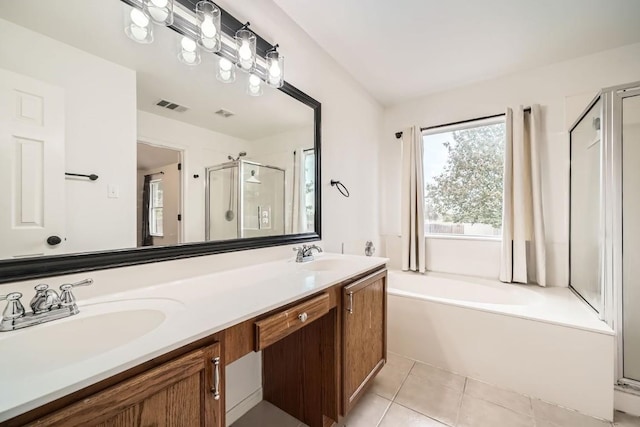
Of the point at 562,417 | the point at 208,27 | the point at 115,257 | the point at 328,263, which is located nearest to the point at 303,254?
the point at 328,263

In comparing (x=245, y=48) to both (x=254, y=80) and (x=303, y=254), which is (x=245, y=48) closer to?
(x=254, y=80)

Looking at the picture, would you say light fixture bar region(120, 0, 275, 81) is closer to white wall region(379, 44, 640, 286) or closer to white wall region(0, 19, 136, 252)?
white wall region(0, 19, 136, 252)

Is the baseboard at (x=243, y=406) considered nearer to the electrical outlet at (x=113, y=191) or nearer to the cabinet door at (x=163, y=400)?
the cabinet door at (x=163, y=400)

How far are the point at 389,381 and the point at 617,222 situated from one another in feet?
5.51

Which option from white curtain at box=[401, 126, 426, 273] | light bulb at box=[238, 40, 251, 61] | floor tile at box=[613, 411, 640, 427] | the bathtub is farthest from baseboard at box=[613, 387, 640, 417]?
light bulb at box=[238, 40, 251, 61]

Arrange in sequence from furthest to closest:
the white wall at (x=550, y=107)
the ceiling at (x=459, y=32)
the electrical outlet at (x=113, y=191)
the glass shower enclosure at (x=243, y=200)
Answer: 1. the white wall at (x=550, y=107)
2. the ceiling at (x=459, y=32)
3. the glass shower enclosure at (x=243, y=200)
4. the electrical outlet at (x=113, y=191)

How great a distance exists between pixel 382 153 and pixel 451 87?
93 centimetres

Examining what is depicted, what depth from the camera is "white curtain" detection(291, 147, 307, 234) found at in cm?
176

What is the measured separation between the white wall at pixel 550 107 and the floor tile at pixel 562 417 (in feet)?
3.54

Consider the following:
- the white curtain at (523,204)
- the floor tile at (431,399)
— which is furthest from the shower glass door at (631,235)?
the floor tile at (431,399)

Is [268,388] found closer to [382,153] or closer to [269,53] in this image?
[269,53]

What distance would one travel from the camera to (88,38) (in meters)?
0.88

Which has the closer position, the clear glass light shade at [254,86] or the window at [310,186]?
the clear glass light shade at [254,86]

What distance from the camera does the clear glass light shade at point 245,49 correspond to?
1.35m
